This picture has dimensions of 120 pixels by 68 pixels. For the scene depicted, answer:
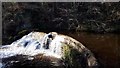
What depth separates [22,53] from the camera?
237cm

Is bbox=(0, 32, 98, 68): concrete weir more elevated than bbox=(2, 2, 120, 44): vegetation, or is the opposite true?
bbox=(2, 2, 120, 44): vegetation

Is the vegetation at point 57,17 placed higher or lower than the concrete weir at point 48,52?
higher

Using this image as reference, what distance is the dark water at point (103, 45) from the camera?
2363mm

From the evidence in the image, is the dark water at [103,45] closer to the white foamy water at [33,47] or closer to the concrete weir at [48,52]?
the concrete weir at [48,52]

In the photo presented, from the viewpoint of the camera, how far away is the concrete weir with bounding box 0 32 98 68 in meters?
2.35

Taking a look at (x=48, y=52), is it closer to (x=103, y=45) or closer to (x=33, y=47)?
(x=33, y=47)

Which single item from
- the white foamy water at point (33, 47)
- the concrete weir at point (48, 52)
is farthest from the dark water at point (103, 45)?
the white foamy water at point (33, 47)

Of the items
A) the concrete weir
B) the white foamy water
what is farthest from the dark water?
the white foamy water

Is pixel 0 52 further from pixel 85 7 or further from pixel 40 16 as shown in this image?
pixel 85 7

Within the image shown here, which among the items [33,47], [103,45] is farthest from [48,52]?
[103,45]

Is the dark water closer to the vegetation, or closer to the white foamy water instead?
the vegetation

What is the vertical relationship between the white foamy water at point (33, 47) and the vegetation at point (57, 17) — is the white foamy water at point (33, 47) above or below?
below

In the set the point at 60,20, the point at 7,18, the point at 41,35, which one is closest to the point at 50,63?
the point at 41,35

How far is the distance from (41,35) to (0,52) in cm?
44
